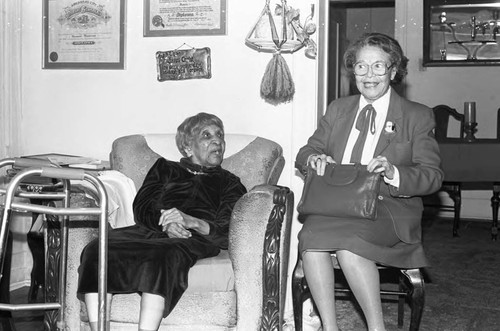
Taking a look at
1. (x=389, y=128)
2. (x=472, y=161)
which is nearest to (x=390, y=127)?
(x=389, y=128)

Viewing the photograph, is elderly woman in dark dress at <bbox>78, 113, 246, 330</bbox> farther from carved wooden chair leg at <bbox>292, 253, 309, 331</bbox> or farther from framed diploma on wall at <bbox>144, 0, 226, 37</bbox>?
framed diploma on wall at <bbox>144, 0, 226, 37</bbox>

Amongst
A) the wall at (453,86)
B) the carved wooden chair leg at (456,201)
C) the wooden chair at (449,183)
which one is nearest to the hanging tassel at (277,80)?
the wooden chair at (449,183)

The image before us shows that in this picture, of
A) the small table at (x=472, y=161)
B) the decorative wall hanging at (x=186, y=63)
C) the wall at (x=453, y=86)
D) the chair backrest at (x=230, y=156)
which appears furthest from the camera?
the wall at (x=453, y=86)

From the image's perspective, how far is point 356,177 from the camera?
292 centimetres

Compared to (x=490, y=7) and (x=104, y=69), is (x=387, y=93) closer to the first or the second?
(x=104, y=69)

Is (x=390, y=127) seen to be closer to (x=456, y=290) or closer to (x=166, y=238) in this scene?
(x=166, y=238)

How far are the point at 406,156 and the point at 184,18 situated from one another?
1.55 meters

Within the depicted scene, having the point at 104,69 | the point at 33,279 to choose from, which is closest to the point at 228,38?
the point at 104,69

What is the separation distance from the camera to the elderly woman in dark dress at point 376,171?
113 inches

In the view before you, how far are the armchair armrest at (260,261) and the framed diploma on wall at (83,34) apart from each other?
148 cm

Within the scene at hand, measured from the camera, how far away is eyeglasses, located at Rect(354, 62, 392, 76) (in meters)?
3.04

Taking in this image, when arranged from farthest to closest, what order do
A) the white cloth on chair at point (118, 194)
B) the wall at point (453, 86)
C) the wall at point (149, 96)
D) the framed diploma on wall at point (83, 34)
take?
the wall at point (453, 86) < the framed diploma on wall at point (83, 34) < the wall at point (149, 96) < the white cloth on chair at point (118, 194)

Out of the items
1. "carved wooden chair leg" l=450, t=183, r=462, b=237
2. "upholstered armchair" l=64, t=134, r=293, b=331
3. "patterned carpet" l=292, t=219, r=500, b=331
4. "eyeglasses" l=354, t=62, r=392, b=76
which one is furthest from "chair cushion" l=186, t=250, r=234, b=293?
"carved wooden chair leg" l=450, t=183, r=462, b=237

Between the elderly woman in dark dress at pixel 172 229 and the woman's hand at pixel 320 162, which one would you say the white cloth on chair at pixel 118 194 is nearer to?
the elderly woman in dark dress at pixel 172 229
